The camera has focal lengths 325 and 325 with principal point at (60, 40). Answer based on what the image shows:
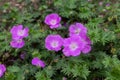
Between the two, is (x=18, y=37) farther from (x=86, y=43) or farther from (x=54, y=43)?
(x=86, y=43)

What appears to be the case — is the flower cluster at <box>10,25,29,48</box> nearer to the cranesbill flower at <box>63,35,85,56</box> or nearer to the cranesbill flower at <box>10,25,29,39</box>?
the cranesbill flower at <box>10,25,29,39</box>

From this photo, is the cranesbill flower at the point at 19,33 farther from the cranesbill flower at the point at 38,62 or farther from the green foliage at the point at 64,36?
the cranesbill flower at the point at 38,62

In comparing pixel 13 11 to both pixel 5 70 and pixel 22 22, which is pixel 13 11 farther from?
pixel 5 70

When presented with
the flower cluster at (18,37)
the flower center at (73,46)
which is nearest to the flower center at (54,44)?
the flower center at (73,46)

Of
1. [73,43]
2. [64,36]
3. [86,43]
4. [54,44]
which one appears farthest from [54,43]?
[64,36]

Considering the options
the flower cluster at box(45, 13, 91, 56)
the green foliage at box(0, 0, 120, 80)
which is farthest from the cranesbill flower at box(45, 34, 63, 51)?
the green foliage at box(0, 0, 120, 80)

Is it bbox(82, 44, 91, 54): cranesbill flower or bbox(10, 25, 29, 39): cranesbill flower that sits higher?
bbox(10, 25, 29, 39): cranesbill flower
